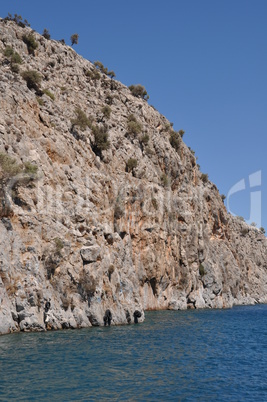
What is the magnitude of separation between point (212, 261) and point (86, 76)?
3922 centimetres

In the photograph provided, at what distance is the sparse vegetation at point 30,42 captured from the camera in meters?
60.2

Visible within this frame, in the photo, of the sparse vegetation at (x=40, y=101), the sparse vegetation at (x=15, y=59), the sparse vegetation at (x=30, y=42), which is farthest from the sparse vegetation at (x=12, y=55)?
the sparse vegetation at (x=30, y=42)

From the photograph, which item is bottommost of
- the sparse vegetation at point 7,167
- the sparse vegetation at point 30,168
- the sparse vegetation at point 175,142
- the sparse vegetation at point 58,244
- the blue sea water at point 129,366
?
the blue sea water at point 129,366

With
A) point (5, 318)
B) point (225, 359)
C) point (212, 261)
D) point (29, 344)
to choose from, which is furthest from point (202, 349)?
point (212, 261)

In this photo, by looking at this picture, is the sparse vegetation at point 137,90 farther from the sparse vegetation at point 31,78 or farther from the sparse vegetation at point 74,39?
the sparse vegetation at point 31,78

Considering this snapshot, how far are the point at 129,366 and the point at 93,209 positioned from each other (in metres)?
22.1

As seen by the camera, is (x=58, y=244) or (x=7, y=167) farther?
(x=58, y=244)

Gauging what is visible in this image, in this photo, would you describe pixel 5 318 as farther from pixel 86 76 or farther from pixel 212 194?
pixel 212 194

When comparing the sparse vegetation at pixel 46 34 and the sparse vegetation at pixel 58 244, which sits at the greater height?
the sparse vegetation at pixel 46 34

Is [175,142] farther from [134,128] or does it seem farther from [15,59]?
[15,59]

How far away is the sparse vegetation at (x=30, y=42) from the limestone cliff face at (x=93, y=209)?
964mm

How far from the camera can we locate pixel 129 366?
2150 centimetres

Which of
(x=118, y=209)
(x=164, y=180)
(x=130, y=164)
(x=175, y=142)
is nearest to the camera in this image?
(x=118, y=209)

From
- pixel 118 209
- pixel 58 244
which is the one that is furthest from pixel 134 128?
pixel 58 244
